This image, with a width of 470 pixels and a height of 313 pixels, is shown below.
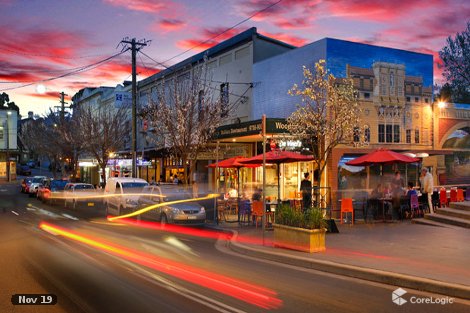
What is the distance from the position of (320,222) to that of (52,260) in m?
6.41

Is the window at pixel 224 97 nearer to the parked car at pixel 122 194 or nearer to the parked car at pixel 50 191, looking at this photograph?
the parked car at pixel 122 194

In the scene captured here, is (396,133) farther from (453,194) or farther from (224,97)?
(224,97)

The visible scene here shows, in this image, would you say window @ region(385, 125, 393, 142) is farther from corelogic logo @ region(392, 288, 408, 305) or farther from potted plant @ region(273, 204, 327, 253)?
corelogic logo @ region(392, 288, 408, 305)

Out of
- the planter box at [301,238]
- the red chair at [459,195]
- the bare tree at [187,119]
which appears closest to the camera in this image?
the planter box at [301,238]

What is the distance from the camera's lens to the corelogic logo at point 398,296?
7735 mm

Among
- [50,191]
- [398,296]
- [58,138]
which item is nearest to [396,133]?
[398,296]

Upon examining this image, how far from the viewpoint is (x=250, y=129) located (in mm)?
22875

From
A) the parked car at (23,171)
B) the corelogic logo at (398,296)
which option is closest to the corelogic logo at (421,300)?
the corelogic logo at (398,296)

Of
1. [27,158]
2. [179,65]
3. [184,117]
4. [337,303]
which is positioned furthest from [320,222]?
[27,158]

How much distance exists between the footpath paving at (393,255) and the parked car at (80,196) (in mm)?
13293

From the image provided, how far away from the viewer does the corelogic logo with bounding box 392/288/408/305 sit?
773 cm

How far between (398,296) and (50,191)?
2900cm

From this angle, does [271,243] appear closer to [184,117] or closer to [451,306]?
[451,306]

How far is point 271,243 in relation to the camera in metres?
13.8
